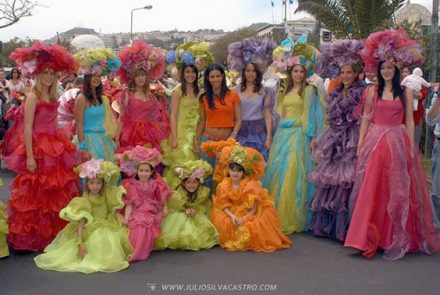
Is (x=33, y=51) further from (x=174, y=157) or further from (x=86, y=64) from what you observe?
(x=174, y=157)

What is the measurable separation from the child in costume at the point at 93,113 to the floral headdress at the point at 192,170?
2.62 feet

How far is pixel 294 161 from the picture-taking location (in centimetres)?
654

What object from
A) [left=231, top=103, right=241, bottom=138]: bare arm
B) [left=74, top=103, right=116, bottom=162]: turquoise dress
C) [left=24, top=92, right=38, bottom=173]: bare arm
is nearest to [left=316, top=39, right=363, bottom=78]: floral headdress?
[left=231, top=103, right=241, bottom=138]: bare arm

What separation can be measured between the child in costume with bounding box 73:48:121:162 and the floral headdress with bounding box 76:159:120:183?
1.89 feet

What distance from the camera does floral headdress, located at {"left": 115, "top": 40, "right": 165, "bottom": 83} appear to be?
6.55 metres

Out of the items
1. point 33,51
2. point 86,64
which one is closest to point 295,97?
point 86,64

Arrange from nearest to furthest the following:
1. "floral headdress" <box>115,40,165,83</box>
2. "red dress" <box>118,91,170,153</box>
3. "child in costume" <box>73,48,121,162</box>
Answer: "child in costume" <box>73,48,121,162</box>
"red dress" <box>118,91,170,153</box>
"floral headdress" <box>115,40,165,83</box>

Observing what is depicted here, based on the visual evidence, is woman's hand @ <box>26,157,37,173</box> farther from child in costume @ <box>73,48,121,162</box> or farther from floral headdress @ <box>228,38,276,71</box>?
floral headdress @ <box>228,38,276,71</box>

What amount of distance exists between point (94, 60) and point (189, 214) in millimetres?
2018

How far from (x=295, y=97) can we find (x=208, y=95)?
104 cm

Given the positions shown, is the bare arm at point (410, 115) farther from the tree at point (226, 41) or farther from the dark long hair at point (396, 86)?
the tree at point (226, 41)

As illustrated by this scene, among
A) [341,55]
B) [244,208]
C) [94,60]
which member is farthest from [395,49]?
[94,60]

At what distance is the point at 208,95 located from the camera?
265 inches

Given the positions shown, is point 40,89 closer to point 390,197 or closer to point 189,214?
point 189,214
